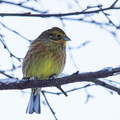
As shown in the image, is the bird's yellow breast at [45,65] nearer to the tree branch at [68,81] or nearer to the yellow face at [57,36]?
the yellow face at [57,36]

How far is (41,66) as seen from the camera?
3885 millimetres

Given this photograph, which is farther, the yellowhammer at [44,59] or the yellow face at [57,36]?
the yellow face at [57,36]

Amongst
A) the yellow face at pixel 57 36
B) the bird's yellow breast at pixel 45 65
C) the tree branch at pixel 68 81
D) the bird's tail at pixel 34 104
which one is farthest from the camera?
the yellow face at pixel 57 36

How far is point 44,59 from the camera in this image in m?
3.92

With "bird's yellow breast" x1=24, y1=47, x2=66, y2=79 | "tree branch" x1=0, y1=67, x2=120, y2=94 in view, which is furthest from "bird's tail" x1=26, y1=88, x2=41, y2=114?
"tree branch" x1=0, y1=67, x2=120, y2=94

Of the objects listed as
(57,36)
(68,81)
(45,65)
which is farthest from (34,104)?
(68,81)

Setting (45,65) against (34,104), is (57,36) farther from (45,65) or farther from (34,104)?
(34,104)

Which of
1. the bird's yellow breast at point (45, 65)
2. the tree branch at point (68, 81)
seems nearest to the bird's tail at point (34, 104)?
the bird's yellow breast at point (45, 65)

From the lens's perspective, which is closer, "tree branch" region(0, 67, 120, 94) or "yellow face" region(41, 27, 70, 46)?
"tree branch" region(0, 67, 120, 94)

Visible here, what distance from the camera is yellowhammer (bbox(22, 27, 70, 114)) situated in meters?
3.92

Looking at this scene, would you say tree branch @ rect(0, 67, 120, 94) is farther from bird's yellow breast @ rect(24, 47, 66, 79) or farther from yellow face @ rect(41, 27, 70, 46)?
yellow face @ rect(41, 27, 70, 46)

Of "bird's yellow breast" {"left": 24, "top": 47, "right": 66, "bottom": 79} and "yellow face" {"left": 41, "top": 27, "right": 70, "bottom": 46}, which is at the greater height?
"yellow face" {"left": 41, "top": 27, "right": 70, "bottom": 46}

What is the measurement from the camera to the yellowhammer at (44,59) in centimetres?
392

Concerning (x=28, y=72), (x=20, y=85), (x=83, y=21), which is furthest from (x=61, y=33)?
(x=20, y=85)
